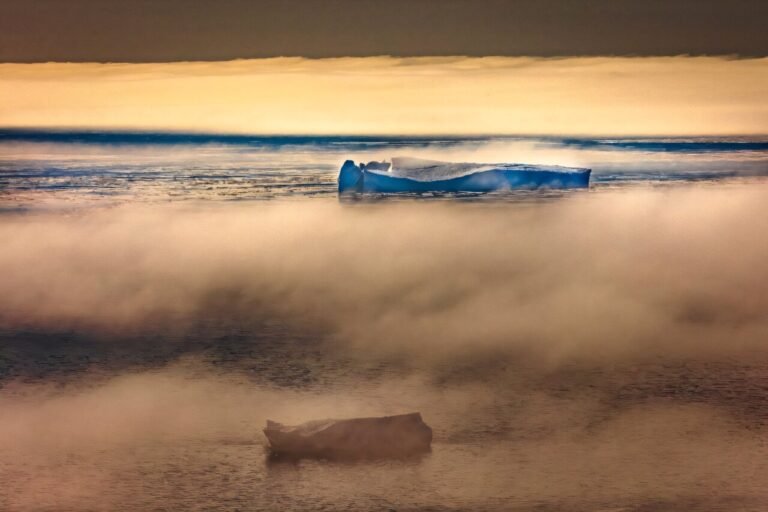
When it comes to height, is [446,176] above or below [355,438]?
below

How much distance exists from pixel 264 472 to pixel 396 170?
653 inches

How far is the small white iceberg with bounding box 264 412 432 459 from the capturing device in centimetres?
561

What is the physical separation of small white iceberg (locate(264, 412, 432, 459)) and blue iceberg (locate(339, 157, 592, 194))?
15381 mm

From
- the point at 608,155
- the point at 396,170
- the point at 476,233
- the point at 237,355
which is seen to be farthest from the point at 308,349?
the point at 608,155

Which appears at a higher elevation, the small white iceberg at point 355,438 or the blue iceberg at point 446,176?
the small white iceberg at point 355,438

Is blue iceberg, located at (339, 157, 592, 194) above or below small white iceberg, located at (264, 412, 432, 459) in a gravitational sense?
below

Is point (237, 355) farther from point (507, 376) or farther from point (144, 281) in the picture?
point (144, 281)

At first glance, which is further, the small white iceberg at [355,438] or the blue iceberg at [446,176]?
the blue iceberg at [446,176]

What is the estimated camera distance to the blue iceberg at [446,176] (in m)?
21.5

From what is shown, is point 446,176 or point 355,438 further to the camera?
point 446,176

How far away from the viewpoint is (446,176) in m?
22.0

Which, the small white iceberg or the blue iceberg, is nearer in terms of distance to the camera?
the small white iceberg

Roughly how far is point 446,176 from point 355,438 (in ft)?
54.2

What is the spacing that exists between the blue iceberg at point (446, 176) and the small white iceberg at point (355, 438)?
15.4m
